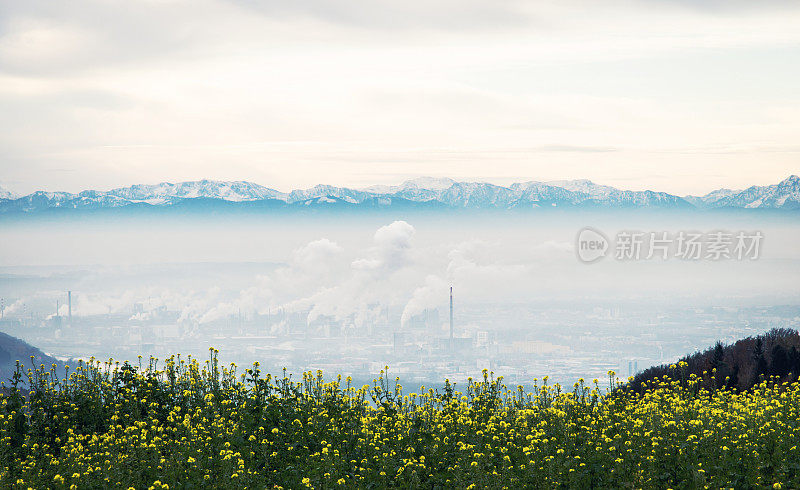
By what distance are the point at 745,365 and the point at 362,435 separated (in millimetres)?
16706

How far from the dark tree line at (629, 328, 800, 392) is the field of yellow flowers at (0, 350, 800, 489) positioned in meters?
6.52

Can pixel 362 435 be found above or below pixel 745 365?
above

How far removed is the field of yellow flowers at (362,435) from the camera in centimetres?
1085

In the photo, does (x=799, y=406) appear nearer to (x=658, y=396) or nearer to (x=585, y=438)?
(x=658, y=396)

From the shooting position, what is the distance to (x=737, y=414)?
13.6 meters

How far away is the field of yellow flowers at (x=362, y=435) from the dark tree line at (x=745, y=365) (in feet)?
21.4

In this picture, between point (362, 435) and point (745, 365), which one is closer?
point (362, 435)

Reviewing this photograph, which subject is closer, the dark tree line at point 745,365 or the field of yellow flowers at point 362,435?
the field of yellow flowers at point 362,435

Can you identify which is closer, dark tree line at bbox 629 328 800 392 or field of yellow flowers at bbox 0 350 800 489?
field of yellow flowers at bbox 0 350 800 489

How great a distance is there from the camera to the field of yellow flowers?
35.6 feet

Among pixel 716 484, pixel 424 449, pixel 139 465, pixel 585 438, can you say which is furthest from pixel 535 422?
pixel 139 465

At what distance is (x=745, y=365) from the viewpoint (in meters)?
23.5

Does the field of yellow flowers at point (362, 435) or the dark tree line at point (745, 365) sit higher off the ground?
the field of yellow flowers at point (362, 435)

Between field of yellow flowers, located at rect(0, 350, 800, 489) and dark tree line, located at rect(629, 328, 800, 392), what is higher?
field of yellow flowers, located at rect(0, 350, 800, 489)
